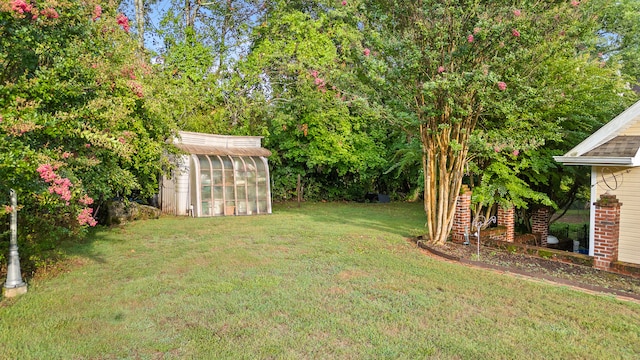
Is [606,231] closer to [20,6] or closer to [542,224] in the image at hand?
[542,224]

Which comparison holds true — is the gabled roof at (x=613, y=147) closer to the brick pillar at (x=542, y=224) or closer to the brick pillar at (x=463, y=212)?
the brick pillar at (x=463, y=212)

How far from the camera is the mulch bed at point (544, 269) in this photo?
A: 6.38 metres

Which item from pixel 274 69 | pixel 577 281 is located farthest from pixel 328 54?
pixel 577 281

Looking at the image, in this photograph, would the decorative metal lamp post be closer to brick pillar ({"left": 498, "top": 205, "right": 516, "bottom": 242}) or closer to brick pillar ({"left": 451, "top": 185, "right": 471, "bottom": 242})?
brick pillar ({"left": 451, "top": 185, "right": 471, "bottom": 242})

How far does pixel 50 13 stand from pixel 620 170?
9.35 m

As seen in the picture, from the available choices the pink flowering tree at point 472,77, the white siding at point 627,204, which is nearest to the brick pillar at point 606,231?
the white siding at point 627,204

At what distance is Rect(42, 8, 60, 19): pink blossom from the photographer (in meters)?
4.76

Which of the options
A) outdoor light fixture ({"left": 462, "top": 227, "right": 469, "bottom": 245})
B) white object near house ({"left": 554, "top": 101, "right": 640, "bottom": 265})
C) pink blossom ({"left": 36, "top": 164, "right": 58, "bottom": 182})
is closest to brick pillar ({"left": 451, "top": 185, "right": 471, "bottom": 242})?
outdoor light fixture ({"left": 462, "top": 227, "right": 469, "bottom": 245})

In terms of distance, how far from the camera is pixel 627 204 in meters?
7.72

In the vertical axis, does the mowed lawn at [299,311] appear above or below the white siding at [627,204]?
below

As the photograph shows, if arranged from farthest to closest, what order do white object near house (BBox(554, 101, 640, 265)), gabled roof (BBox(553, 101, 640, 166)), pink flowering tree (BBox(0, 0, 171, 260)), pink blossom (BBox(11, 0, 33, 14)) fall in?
white object near house (BBox(554, 101, 640, 265)), gabled roof (BBox(553, 101, 640, 166)), pink flowering tree (BBox(0, 0, 171, 260)), pink blossom (BBox(11, 0, 33, 14))

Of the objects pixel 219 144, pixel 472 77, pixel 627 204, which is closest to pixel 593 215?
pixel 627 204

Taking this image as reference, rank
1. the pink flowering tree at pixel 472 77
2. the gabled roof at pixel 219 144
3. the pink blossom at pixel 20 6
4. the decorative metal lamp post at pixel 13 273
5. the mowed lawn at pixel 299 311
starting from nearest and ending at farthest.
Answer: the mowed lawn at pixel 299 311 < the pink blossom at pixel 20 6 < the decorative metal lamp post at pixel 13 273 < the pink flowering tree at pixel 472 77 < the gabled roof at pixel 219 144

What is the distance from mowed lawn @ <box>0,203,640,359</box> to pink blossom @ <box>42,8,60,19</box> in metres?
3.47
